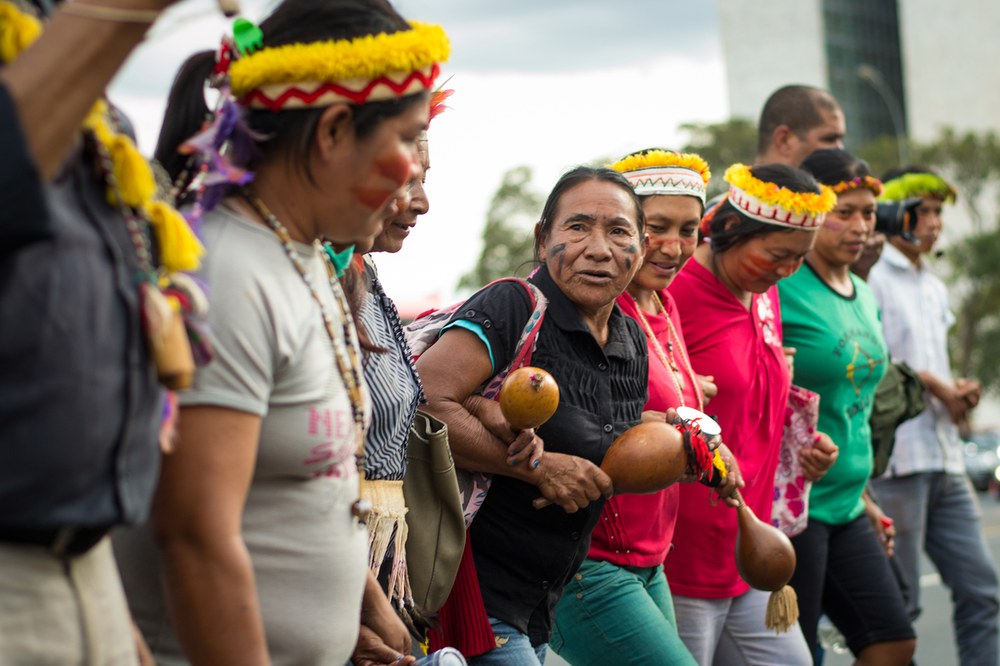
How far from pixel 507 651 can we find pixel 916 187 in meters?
4.77

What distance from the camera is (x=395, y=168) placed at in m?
2.25

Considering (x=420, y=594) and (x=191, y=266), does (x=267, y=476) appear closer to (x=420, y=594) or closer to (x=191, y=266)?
(x=191, y=266)

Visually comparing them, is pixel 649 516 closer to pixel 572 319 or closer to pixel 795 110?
pixel 572 319

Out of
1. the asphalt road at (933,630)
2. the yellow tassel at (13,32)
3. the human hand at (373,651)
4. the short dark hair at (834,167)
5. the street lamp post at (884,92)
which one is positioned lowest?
the street lamp post at (884,92)

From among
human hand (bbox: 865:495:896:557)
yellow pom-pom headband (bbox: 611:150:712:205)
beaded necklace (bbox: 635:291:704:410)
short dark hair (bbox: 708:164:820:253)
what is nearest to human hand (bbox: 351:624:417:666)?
beaded necklace (bbox: 635:291:704:410)

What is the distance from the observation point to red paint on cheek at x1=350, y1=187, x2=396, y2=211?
225 centimetres

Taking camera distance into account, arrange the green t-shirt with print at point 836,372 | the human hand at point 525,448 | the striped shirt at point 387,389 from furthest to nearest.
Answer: the green t-shirt with print at point 836,372
the human hand at point 525,448
the striped shirt at point 387,389

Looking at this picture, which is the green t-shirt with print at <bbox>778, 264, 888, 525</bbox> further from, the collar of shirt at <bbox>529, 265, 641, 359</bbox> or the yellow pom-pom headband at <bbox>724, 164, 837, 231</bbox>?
the collar of shirt at <bbox>529, 265, 641, 359</bbox>

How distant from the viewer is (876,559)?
17.6 ft

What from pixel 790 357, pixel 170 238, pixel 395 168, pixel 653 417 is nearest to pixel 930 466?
pixel 790 357

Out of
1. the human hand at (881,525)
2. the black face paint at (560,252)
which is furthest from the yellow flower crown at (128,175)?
the human hand at (881,525)

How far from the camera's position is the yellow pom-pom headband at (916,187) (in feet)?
24.3

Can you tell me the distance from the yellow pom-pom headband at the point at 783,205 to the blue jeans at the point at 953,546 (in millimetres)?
2126

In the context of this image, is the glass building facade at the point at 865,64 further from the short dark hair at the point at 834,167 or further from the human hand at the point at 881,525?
the human hand at the point at 881,525
